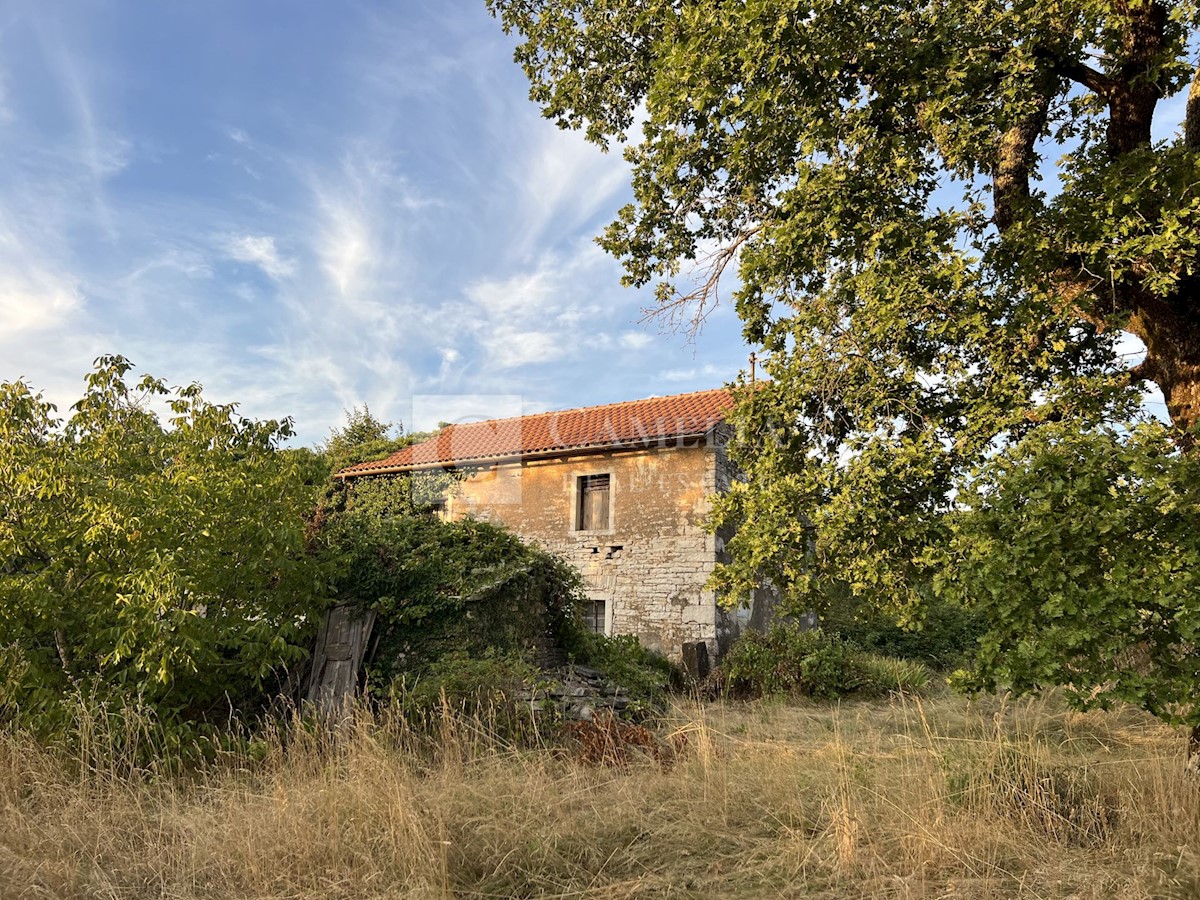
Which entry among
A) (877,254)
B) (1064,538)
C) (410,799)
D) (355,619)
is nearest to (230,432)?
(355,619)

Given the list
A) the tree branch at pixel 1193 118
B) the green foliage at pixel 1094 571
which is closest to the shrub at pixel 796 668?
the green foliage at pixel 1094 571

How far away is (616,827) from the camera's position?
13.5ft

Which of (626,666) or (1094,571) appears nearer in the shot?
(1094,571)

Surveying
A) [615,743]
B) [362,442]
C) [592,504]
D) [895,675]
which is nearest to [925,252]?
[615,743]

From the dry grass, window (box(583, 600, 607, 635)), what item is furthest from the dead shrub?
window (box(583, 600, 607, 635))

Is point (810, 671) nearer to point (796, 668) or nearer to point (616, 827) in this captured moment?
point (796, 668)

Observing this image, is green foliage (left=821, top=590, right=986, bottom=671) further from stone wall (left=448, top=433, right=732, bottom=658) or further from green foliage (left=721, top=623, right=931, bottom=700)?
stone wall (left=448, top=433, right=732, bottom=658)

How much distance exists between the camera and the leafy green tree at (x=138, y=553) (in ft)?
18.6

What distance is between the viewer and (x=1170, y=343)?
609 centimetres

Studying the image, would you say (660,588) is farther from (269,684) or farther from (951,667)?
(269,684)

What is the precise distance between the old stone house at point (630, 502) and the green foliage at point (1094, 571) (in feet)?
25.0

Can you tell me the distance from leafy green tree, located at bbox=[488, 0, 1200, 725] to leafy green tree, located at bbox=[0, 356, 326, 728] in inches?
170

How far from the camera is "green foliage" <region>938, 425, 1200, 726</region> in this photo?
387cm

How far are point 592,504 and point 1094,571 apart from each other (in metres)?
10.7
